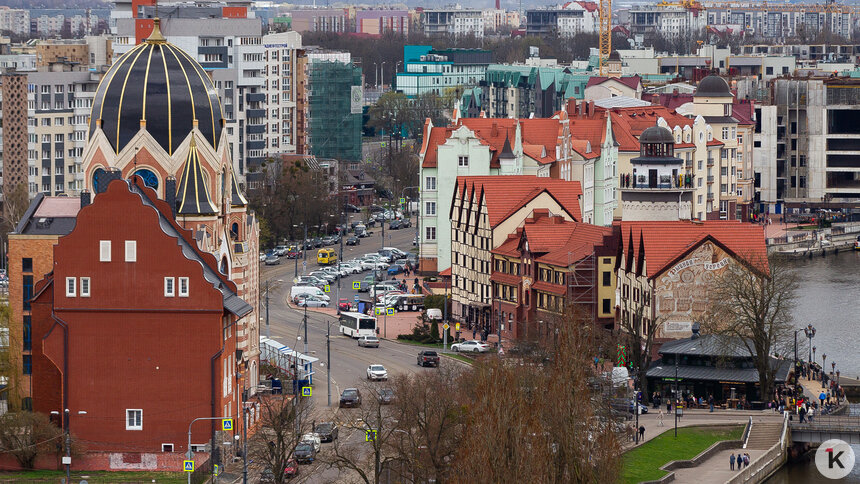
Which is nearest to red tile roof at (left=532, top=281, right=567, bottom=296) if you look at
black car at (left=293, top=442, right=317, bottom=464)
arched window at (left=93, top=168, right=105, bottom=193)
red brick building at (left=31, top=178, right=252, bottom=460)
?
arched window at (left=93, top=168, right=105, bottom=193)

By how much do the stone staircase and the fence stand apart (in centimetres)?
38

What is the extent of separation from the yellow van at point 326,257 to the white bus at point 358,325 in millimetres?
34477

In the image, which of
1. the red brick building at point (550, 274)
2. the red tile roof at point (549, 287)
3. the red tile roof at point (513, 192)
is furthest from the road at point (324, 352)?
the red tile roof at point (513, 192)

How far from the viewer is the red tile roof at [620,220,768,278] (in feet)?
389

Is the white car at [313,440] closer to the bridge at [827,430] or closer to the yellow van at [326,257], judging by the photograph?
the bridge at [827,430]

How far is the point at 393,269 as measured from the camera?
16288cm

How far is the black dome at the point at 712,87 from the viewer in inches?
7766

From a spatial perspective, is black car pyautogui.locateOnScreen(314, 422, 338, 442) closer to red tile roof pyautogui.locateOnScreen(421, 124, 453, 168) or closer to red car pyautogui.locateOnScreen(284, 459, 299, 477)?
red car pyautogui.locateOnScreen(284, 459, 299, 477)

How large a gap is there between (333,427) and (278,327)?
1359 inches

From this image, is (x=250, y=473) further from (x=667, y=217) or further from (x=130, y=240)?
(x=667, y=217)

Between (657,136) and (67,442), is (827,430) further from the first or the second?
(657,136)

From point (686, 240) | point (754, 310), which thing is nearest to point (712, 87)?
point (686, 240)

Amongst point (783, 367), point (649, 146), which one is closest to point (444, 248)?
point (649, 146)

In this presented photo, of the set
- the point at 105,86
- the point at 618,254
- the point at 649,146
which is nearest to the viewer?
the point at 105,86
